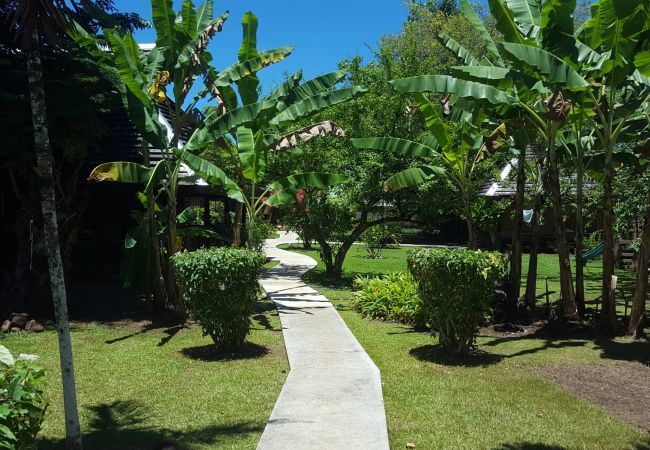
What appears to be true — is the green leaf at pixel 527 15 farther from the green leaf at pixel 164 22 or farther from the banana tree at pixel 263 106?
the green leaf at pixel 164 22

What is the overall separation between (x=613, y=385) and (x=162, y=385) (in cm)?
538

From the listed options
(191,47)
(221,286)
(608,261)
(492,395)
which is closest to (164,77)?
(191,47)

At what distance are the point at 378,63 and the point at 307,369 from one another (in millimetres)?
12498

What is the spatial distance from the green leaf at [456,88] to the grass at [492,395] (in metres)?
3.83

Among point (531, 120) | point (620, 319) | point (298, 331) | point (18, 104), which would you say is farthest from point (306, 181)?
point (620, 319)

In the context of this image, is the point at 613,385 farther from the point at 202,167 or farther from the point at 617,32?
the point at 202,167

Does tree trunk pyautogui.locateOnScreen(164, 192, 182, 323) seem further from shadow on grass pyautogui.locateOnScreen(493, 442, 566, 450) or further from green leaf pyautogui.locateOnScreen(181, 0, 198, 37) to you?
shadow on grass pyautogui.locateOnScreen(493, 442, 566, 450)

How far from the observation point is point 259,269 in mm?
8695

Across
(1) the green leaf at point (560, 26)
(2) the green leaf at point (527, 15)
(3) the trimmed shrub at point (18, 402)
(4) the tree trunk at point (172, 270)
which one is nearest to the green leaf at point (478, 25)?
(2) the green leaf at point (527, 15)

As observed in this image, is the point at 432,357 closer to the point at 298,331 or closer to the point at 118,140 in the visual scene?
the point at 298,331

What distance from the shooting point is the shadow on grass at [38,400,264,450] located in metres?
5.14

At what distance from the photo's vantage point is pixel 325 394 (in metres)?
6.52

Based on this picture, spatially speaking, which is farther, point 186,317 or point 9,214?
point 9,214

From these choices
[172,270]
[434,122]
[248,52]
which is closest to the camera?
[434,122]
